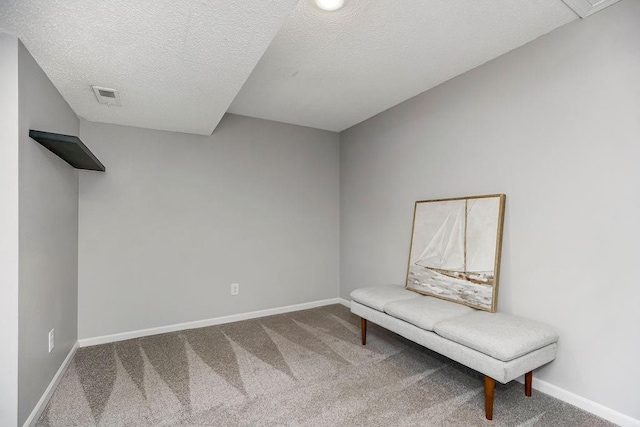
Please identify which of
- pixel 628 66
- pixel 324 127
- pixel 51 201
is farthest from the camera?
pixel 324 127

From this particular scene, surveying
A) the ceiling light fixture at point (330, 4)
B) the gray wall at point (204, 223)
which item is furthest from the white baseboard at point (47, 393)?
the ceiling light fixture at point (330, 4)

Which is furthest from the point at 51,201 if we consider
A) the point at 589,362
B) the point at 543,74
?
the point at 589,362

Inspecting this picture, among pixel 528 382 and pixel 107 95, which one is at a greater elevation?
pixel 107 95

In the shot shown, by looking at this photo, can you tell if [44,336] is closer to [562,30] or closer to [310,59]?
[310,59]

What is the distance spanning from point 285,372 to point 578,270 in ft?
6.75

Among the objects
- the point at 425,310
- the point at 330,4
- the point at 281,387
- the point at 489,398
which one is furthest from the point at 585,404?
the point at 330,4

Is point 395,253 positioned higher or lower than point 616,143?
lower

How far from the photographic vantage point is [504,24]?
6.56 ft

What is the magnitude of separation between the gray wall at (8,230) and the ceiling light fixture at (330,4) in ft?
5.19

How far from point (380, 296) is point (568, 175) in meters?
1.60

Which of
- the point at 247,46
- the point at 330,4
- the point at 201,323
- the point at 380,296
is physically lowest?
the point at 201,323

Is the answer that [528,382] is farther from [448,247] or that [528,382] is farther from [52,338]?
[52,338]

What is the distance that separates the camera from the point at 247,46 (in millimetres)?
1757

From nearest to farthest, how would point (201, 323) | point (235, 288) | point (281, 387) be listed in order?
point (281, 387), point (201, 323), point (235, 288)
